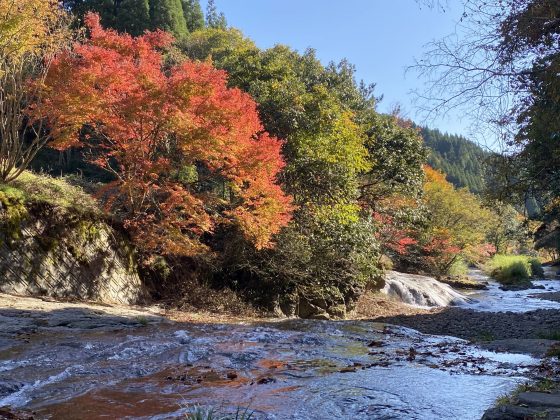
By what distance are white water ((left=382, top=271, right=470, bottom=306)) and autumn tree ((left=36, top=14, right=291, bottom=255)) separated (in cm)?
1081

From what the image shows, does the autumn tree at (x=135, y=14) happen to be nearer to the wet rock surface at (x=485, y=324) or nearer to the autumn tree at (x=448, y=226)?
the autumn tree at (x=448, y=226)

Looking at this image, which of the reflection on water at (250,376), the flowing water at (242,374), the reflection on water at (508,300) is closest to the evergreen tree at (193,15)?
the reflection on water at (508,300)

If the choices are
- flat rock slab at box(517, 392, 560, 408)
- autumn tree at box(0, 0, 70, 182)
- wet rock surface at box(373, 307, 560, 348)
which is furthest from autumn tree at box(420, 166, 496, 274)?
flat rock slab at box(517, 392, 560, 408)

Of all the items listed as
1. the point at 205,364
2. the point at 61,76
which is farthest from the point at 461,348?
the point at 61,76

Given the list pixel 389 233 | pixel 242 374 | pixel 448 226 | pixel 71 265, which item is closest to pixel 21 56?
pixel 71 265

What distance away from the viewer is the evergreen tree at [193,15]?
136ft

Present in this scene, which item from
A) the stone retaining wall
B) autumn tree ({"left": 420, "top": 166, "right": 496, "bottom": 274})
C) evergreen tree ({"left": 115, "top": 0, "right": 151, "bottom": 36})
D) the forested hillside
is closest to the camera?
the stone retaining wall

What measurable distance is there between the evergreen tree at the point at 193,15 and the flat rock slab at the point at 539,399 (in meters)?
42.1

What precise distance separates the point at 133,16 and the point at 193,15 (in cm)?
1047

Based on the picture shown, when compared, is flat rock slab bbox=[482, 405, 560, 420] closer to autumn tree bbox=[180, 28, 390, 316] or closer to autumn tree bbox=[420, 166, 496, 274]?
autumn tree bbox=[180, 28, 390, 316]

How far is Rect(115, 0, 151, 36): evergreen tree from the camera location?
106ft

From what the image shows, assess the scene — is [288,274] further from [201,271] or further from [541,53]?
[541,53]

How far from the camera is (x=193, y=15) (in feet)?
138

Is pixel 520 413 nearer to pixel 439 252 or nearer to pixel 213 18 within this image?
pixel 439 252
